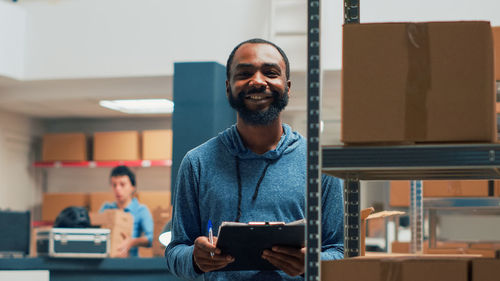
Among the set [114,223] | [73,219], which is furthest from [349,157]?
[114,223]

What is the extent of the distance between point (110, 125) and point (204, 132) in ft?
14.4

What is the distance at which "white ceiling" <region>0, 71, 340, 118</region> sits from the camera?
6.38m

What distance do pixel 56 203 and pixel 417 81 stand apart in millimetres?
7288

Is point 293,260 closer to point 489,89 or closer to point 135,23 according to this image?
point 489,89

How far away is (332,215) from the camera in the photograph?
1903 mm

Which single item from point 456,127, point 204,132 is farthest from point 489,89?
point 204,132

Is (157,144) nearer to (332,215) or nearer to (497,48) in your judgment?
(332,215)

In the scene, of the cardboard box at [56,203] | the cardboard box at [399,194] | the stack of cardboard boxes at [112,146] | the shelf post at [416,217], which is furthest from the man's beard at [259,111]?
the cardboard box at [56,203]

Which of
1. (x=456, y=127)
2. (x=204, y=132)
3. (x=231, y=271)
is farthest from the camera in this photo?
(x=204, y=132)

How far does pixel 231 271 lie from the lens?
74.6 inches

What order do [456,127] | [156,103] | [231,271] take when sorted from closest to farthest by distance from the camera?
[456,127] < [231,271] < [156,103]

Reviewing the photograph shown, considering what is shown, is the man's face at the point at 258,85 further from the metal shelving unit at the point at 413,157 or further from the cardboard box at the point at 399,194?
the cardboard box at the point at 399,194

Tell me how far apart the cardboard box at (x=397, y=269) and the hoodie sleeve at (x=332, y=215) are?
50 centimetres

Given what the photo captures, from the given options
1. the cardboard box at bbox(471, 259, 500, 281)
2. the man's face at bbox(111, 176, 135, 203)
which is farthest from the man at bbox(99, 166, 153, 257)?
the cardboard box at bbox(471, 259, 500, 281)
